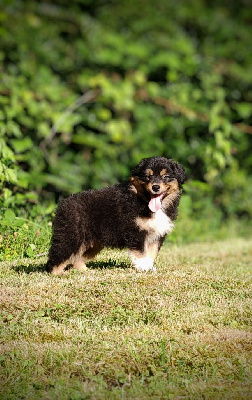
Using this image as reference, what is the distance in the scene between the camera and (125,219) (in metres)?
6.12

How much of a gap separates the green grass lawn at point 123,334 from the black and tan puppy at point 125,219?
0.22m

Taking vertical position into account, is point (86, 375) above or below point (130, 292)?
below

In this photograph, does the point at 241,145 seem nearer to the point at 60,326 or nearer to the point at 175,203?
the point at 175,203

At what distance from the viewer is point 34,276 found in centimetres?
561

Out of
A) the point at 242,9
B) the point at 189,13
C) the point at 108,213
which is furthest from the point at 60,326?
the point at 242,9

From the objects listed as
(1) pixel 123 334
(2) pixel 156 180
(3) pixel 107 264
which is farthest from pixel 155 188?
(1) pixel 123 334

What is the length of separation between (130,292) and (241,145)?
25.4ft

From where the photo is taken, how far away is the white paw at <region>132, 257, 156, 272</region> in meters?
5.93

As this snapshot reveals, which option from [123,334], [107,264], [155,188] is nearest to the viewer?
[123,334]

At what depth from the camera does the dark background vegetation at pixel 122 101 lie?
34.9 ft

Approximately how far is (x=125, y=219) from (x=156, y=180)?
488 millimetres

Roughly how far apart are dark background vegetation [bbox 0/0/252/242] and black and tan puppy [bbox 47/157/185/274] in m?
3.53

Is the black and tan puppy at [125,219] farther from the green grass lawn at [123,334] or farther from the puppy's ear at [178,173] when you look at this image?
the green grass lawn at [123,334]

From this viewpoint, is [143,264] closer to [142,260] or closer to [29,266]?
[142,260]
